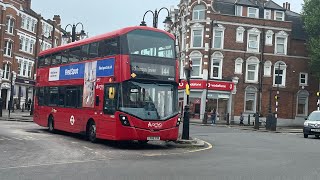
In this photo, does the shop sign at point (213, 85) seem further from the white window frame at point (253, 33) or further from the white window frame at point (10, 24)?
the white window frame at point (10, 24)

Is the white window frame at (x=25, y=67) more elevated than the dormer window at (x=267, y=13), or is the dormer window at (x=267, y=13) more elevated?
the dormer window at (x=267, y=13)

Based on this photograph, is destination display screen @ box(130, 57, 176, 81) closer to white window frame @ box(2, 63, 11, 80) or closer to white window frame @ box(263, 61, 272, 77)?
white window frame @ box(263, 61, 272, 77)

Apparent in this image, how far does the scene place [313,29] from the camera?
51125mm

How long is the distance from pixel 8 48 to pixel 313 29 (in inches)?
1470

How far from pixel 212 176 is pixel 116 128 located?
6.80m

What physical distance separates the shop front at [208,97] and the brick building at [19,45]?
18314 mm

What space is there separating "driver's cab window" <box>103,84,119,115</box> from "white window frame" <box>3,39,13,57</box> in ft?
A: 143

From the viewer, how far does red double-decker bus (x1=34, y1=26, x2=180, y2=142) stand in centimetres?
1662

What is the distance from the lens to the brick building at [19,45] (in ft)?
188

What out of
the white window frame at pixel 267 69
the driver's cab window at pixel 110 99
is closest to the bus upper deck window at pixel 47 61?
the driver's cab window at pixel 110 99

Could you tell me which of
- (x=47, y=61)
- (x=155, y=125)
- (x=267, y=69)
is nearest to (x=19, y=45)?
(x=267, y=69)

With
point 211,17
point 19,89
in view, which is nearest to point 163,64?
point 211,17

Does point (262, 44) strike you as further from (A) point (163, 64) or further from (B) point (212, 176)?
(B) point (212, 176)

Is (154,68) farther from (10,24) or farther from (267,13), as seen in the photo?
(10,24)
